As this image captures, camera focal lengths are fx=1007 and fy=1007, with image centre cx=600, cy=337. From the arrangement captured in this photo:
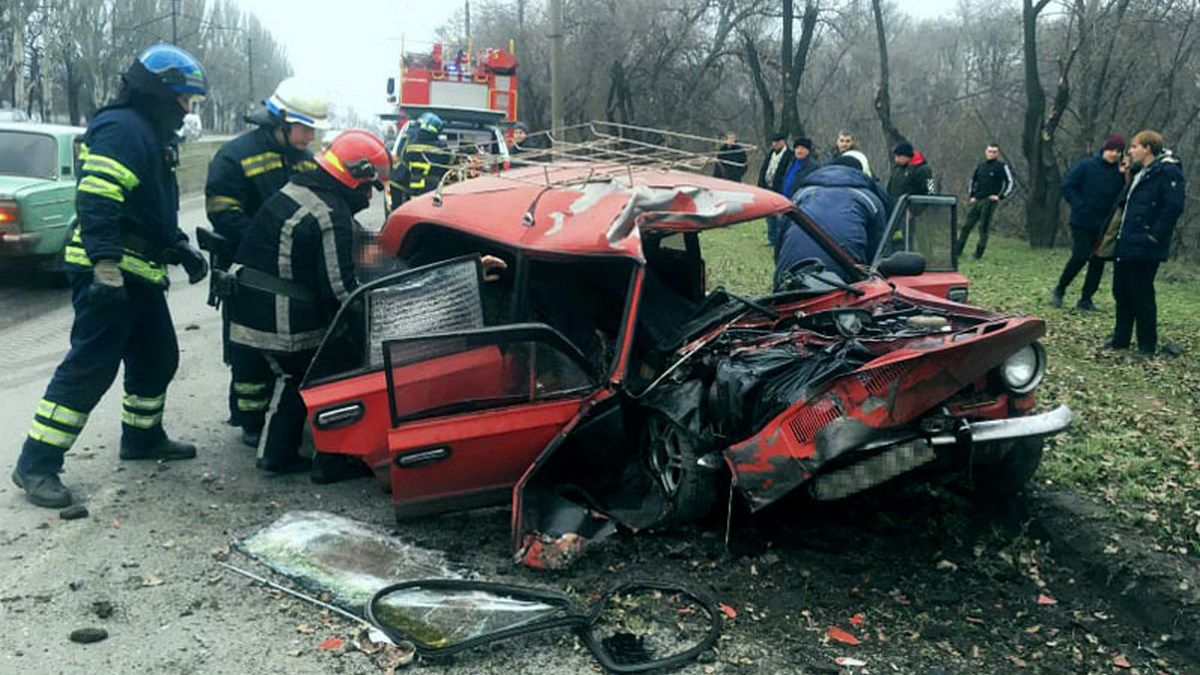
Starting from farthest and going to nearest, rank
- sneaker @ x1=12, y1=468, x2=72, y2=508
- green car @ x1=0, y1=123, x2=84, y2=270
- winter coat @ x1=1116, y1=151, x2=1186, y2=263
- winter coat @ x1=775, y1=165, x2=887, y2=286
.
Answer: green car @ x1=0, y1=123, x2=84, y2=270 < winter coat @ x1=1116, y1=151, x2=1186, y2=263 < winter coat @ x1=775, y1=165, x2=887, y2=286 < sneaker @ x1=12, y1=468, x2=72, y2=508

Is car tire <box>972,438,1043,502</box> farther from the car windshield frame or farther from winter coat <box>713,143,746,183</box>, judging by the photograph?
the car windshield frame

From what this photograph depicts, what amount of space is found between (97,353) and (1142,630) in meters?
4.55

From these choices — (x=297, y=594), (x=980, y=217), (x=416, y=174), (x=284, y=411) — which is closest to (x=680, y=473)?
(x=297, y=594)

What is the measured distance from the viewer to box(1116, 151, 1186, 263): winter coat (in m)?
7.61

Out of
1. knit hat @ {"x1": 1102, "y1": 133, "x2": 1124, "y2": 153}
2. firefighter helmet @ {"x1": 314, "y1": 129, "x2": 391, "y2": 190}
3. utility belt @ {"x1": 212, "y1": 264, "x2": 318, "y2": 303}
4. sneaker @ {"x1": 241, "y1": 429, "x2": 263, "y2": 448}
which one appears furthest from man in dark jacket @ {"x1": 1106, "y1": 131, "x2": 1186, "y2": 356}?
sneaker @ {"x1": 241, "y1": 429, "x2": 263, "y2": 448}

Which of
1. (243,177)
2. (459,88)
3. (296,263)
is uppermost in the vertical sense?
(459,88)

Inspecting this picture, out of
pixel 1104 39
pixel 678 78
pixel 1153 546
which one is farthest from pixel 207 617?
pixel 678 78

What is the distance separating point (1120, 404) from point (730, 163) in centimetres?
365

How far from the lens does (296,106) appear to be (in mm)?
5410

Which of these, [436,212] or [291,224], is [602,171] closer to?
[436,212]

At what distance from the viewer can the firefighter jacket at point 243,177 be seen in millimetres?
5438

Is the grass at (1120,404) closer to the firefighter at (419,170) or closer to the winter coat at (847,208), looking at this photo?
the winter coat at (847,208)

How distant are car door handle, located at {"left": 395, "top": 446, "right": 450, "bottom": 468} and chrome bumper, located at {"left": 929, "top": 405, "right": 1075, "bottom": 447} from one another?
6.13ft

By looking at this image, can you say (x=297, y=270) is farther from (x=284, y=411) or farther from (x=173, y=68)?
(x=173, y=68)
